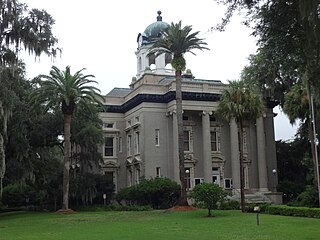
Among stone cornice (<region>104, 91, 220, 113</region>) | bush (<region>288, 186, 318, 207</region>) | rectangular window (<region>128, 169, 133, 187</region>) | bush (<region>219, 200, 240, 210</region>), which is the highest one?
stone cornice (<region>104, 91, 220, 113</region>)

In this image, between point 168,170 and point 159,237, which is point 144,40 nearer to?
point 168,170

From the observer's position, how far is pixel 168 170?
150 ft

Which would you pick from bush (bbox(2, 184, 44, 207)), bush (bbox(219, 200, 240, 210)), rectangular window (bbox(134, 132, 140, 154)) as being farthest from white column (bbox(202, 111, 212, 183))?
bush (bbox(2, 184, 44, 207))

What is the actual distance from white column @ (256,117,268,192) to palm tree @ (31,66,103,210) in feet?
58.8

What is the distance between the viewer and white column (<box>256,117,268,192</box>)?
46.7m

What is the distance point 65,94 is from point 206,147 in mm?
14958

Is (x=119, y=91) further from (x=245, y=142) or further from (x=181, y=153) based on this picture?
(x=181, y=153)

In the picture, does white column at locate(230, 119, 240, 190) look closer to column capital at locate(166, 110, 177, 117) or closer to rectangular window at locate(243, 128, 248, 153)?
rectangular window at locate(243, 128, 248, 153)

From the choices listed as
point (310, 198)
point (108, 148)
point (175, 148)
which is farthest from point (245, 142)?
point (310, 198)

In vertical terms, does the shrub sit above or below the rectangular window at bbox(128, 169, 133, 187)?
below

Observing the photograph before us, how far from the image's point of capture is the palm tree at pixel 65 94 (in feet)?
121

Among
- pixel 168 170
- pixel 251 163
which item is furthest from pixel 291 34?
pixel 251 163

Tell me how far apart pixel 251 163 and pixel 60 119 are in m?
19.7

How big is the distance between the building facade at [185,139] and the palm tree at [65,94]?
8702 millimetres
